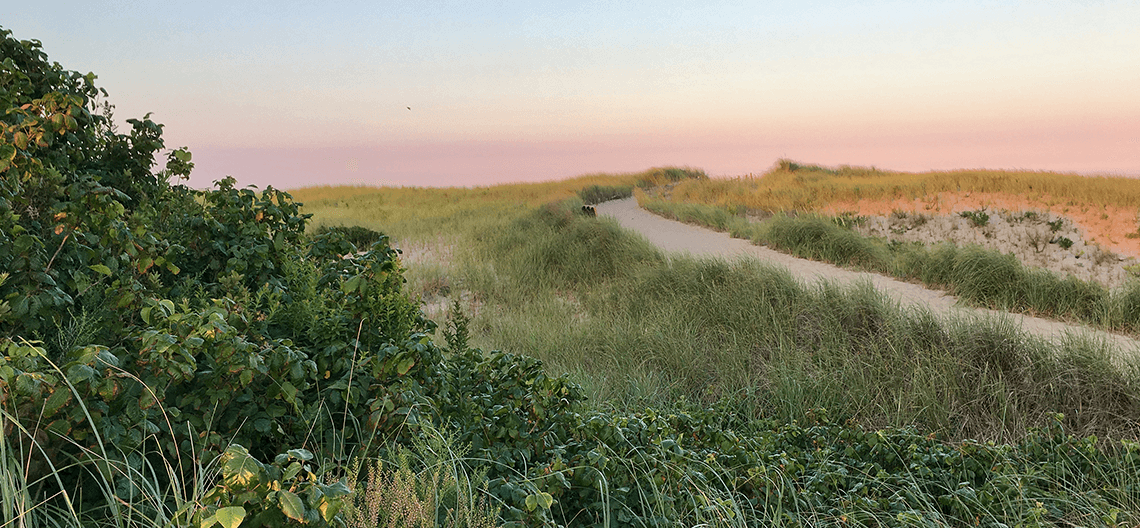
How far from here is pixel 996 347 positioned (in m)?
4.84

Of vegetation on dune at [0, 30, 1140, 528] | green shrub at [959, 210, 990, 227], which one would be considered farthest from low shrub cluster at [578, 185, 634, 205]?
vegetation on dune at [0, 30, 1140, 528]

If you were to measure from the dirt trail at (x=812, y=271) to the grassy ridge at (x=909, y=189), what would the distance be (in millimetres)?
2769

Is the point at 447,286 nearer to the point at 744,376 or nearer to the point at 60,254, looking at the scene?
the point at 744,376

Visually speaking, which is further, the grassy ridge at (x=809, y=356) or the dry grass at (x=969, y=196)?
the dry grass at (x=969, y=196)

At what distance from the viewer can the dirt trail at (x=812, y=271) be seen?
5855 mm

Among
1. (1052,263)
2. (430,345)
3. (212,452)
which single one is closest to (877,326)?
(430,345)

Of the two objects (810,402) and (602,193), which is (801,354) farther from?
(602,193)

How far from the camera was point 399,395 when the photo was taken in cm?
239

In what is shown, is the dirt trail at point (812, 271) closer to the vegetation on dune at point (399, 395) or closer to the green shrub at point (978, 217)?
the vegetation on dune at point (399, 395)

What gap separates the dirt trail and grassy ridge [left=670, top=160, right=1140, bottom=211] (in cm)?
277

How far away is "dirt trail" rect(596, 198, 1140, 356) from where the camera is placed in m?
5.86

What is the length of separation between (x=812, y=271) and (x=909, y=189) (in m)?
9.99

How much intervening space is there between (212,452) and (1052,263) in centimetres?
1242

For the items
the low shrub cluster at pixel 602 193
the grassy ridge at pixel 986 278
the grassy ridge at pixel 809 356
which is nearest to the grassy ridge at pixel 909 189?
the low shrub cluster at pixel 602 193
